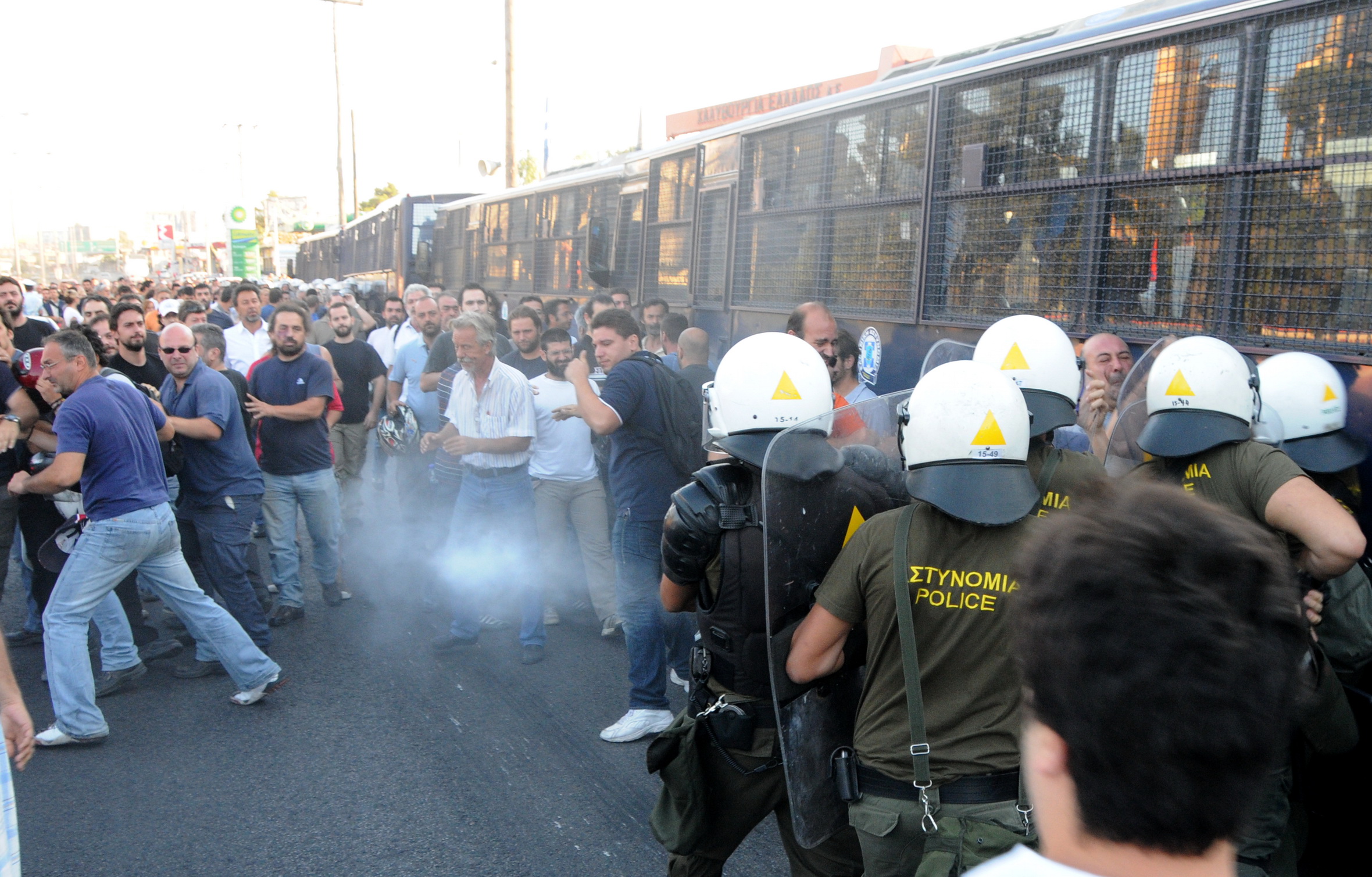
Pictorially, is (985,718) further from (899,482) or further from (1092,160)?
(1092,160)

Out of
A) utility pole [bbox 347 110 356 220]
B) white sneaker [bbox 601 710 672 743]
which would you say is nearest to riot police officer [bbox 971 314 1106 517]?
white sneaker [bbox 601 710 672 743]

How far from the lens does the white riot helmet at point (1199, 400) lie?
285cm

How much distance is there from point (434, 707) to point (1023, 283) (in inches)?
150

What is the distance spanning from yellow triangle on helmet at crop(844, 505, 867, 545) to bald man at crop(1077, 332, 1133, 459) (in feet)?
5.98

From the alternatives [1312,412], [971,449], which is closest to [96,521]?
[971,449]

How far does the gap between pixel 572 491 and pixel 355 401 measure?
10.2ft

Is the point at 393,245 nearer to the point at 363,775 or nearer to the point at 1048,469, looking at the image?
the point at 363,775

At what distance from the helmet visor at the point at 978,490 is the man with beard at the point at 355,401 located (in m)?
7.24

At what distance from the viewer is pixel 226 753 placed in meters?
4.87

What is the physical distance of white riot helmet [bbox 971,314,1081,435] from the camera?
9.89ft

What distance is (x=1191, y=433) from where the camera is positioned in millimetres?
2859

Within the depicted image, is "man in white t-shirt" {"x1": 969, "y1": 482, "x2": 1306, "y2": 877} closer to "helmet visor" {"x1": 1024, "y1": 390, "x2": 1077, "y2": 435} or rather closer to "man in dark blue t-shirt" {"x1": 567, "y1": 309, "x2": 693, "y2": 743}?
"helmet visor" {"x1": 1024, "y1": 390, "x2": 1077, "y2": 435}

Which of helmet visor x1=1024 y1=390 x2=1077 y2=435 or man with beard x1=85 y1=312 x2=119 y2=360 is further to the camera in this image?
man with beard x1=85 y1=312 x2=119 y2=360

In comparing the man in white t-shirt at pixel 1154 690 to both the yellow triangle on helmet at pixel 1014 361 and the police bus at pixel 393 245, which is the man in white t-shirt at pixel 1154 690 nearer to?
the yellow triangle on helmet at pixel 1014 361
